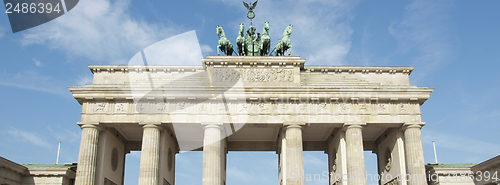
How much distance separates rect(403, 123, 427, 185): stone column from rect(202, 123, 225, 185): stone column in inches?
494

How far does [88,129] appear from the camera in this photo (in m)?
31.1

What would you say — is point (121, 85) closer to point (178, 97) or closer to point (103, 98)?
point (103, 98)

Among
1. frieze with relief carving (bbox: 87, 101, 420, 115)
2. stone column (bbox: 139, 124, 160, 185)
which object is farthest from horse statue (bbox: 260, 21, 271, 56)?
stone column (bbox: 139, 124, 160, 185)

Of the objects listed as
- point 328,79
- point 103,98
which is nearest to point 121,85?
point 103,98

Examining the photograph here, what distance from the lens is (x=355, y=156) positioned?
31.0 meters

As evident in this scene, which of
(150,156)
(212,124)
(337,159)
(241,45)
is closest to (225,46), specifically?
(241,45)

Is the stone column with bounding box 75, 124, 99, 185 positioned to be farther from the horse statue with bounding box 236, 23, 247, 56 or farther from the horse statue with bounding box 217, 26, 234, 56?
the horse statue with bounding box 236, 23, 247, 56

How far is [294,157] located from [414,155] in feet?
26.1

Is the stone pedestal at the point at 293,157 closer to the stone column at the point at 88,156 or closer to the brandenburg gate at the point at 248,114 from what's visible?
the brandenburg gate at the point at 248,114

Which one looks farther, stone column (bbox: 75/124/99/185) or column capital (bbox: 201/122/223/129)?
column capital (bbox: 201/122/223/129)

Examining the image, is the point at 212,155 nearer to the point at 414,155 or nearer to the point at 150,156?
the point at 150,156

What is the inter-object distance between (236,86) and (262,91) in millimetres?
1883

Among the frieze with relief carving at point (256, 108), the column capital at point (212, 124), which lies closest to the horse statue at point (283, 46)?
the frieze with relief carving at point (256, 108)

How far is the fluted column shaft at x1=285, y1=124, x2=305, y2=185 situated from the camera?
30.1 meters
